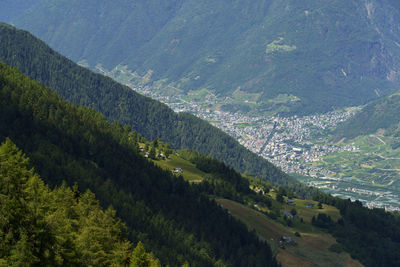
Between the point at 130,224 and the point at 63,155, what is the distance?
58.0m

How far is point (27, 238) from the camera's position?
51.4 metres

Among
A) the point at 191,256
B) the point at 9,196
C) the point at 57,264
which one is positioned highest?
the point at 9,196

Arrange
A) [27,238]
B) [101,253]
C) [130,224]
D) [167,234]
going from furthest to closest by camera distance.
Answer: [167,234]
[130,224]
[101,253]
[27,238]

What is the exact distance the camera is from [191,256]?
154750 mm

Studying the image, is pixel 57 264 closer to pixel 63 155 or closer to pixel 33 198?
pixel 33 198

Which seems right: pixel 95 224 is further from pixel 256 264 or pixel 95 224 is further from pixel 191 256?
pixel 256 264

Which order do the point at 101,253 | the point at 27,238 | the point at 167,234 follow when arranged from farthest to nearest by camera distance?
the point at 167,234 → the point at 101,253 → the point at 27,238

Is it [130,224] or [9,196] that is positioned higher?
[9,196]

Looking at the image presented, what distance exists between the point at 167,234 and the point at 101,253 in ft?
333

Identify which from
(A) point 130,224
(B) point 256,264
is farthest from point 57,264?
(B) point 256,264

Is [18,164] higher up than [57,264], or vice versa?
[18,164]

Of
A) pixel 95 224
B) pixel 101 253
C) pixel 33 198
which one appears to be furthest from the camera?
pixel 95 224

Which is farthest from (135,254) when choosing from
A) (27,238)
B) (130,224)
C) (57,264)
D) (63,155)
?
(63,155)

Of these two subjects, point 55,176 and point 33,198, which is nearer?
point 33,198
